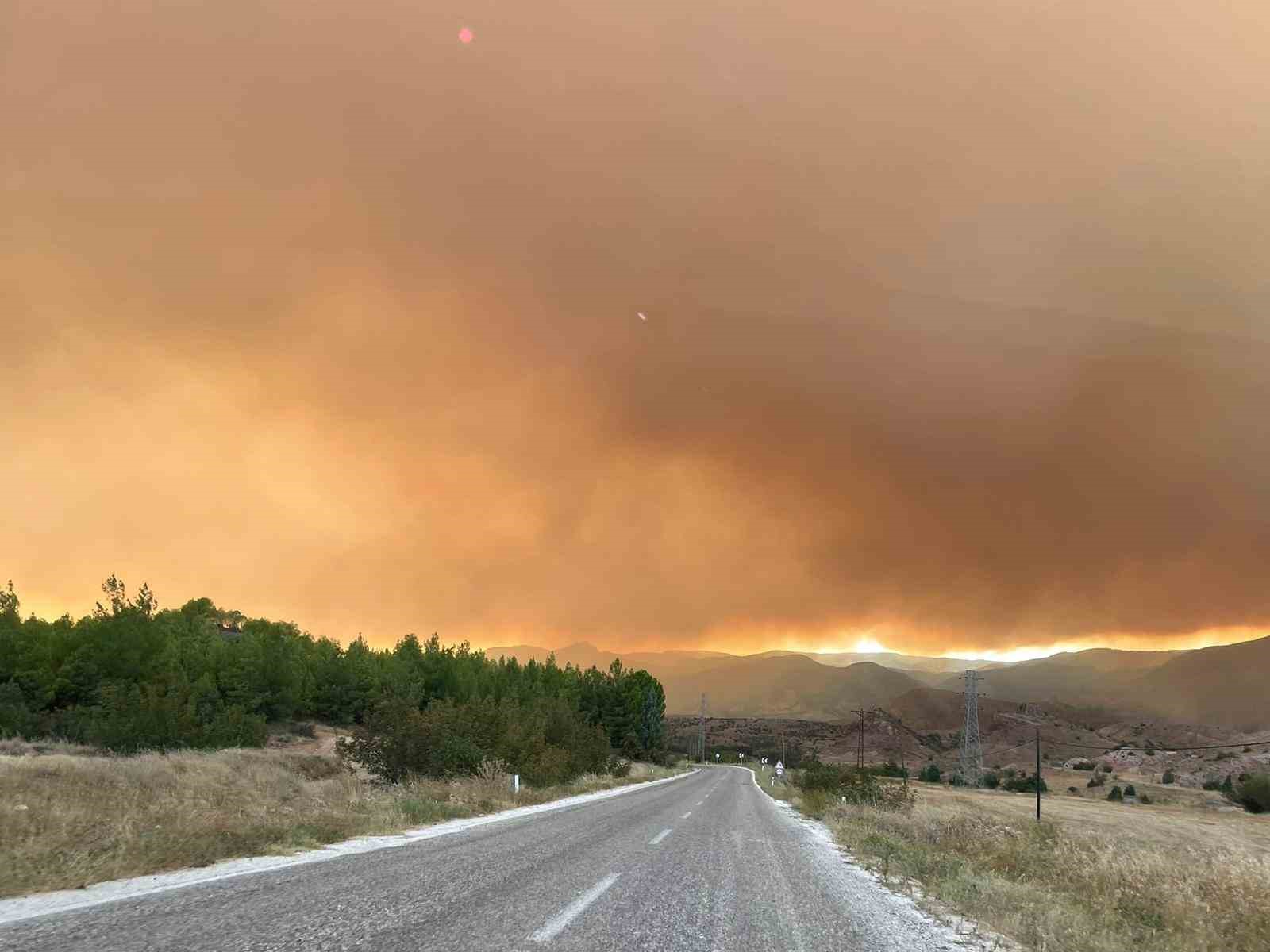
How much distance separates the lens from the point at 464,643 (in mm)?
107250

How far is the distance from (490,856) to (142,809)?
6.85m

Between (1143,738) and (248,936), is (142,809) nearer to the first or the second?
(248,936)

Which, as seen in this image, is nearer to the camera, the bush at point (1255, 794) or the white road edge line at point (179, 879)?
the white road edge line at point (179, 879)

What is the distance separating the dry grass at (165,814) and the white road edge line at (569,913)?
19.6 feet

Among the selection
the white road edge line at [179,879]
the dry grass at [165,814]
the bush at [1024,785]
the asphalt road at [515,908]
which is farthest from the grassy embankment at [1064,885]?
the bush at [1024,785]

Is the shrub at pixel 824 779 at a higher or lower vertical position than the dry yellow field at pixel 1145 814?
higher

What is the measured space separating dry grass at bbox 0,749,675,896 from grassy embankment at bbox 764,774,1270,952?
36.7 ft

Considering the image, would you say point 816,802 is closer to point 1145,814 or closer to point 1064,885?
point 1064,885

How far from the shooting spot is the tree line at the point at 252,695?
31.3m

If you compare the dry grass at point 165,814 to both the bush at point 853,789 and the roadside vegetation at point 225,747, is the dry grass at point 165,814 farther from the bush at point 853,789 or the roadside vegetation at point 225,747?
Answer: the bush at point 853,789

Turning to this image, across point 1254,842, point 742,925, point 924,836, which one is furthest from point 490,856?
point 1254,842

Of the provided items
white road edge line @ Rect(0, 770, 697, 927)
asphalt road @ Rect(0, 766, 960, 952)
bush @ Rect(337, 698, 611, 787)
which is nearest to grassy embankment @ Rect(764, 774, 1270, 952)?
asphalt road @ Rect(0, 766, 960, 952)

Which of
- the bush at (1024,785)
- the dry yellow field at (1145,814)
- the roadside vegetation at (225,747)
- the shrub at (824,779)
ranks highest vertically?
the roadside vegetation at (225,747)

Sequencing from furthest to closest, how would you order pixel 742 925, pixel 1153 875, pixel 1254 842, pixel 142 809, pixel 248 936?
pixel 1254 842 < pixel 1153 875 < pixel 142 809 < pixel 742 925 < pixel 248 936
